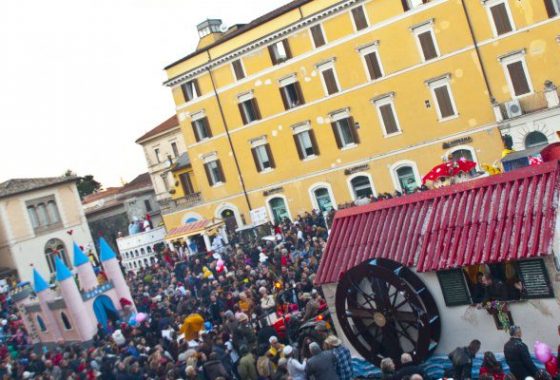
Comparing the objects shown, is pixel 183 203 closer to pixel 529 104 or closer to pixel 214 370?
pixel 529 104

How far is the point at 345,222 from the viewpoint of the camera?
14.6 meters

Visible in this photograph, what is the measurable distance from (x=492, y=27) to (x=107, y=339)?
21.9m

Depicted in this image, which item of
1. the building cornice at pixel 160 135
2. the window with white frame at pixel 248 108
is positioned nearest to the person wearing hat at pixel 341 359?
the window with white frame at pixel 248 108

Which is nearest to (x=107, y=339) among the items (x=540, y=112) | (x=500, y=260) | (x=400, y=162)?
(x=500, y=260)

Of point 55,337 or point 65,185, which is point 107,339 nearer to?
point 55,337

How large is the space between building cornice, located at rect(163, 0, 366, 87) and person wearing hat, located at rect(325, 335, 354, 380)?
25.4 metres

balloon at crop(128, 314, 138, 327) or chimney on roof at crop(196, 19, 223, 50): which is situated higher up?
chimney on roof at crop(196, 19, 223, 50)

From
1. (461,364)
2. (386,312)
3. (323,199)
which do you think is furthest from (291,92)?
(461,364)

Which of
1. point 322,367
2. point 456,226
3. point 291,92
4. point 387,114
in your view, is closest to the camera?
point 322,367

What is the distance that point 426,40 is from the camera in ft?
108

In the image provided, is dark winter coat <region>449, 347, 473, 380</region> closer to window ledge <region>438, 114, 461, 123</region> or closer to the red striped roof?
window ledge <region>438, 114, 461, 123</region>

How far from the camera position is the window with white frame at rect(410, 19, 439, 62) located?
32.8 meters

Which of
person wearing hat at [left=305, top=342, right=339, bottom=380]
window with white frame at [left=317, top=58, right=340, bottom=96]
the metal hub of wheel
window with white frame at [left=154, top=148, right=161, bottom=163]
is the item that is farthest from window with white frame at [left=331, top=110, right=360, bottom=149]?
window with white frame at [left=154, top=148, right=161, bottom=163]

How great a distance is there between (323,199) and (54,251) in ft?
74.7
